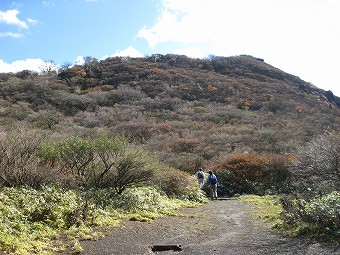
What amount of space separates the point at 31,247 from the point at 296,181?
51.4 feet

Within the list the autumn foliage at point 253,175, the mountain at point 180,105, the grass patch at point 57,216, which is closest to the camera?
the grass patch at point 57,216

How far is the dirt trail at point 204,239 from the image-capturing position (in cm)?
727

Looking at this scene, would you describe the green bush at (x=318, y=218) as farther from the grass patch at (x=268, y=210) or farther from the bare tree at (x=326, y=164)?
the bare tree at (x=326, y=164)

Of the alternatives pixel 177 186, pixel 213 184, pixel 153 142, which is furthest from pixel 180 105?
pixel 177 186

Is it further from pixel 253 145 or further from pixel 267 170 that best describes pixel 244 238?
pixel 253 145

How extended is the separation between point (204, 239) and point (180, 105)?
38.8m

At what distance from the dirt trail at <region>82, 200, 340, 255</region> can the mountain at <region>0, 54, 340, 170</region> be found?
35.6ft

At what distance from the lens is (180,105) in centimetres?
4700

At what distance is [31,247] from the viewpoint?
22.6 ft

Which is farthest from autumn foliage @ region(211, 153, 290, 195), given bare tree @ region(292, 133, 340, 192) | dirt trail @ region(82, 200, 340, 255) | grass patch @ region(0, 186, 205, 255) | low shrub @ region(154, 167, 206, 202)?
grass patch @ region(0, 186, 205, 255)

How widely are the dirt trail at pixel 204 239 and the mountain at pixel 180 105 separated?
10843 mm

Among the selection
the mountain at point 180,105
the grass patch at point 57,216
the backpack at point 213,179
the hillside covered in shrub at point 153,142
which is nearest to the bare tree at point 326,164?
the hillside covered in shrub at point 153,142

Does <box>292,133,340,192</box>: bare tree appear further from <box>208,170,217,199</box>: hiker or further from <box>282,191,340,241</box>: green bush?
<box>208,170,217,199</box>: hiker

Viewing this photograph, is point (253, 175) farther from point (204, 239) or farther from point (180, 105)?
point (180, 105)
